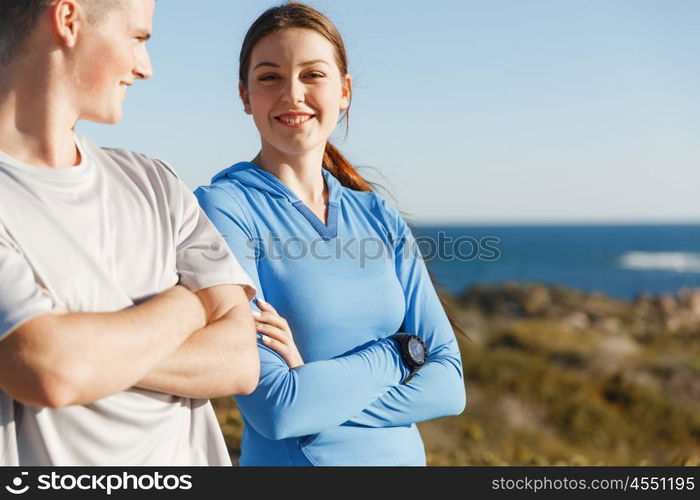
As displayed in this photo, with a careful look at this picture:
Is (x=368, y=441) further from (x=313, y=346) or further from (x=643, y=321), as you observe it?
(x=643, y=321)

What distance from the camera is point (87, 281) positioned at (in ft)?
5.74

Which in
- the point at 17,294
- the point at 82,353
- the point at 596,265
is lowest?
the point at 596,265

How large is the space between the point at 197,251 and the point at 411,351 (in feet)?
2.97

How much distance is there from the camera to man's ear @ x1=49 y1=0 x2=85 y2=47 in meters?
1.74

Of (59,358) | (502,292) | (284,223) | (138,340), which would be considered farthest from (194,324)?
(502,292)

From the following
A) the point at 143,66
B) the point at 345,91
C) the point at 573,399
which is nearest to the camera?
the point at 143,66

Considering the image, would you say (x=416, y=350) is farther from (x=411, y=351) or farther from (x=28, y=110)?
(x=28, y=110)

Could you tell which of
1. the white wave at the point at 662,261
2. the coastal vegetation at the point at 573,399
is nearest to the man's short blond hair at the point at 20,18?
the coastal vegetation at the point at 573,399

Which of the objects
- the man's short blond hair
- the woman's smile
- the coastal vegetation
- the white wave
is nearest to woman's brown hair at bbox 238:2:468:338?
the woman's smile

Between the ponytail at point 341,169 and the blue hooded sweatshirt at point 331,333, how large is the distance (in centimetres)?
31

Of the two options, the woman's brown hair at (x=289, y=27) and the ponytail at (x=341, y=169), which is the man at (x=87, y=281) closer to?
the woman's brown hair at (x=289, y=27)

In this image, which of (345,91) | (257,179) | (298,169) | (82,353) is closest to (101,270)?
(82,353)

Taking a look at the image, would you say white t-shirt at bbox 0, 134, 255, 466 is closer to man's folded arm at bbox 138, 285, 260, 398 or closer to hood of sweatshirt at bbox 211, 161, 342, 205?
man's folded arm at bbox 138, 285, 260, 398

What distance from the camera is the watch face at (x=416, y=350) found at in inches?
105
